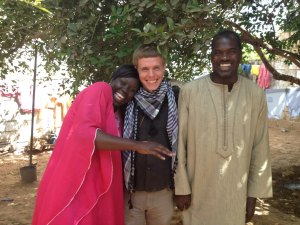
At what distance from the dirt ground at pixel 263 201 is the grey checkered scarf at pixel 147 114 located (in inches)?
98.4

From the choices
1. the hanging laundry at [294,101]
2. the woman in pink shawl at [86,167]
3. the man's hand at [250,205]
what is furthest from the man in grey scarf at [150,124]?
the hanging laundry at [294,101]

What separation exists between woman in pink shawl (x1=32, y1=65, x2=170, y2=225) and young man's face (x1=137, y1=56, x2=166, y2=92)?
0.80ft

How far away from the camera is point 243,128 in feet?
7.41

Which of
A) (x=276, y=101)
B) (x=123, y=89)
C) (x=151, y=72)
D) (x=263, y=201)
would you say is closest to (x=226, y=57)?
(x=151, y=72)

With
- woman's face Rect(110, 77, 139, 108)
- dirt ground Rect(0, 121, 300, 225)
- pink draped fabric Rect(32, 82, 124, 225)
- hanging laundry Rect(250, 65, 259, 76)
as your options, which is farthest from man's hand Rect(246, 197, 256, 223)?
hanging laundry Rect(250, 65, 259, 76)

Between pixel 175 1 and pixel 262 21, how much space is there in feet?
9.19

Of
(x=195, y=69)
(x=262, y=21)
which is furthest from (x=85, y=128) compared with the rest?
(x=262, y=21)

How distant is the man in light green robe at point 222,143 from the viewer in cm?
225

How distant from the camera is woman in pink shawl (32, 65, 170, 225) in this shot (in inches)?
81.2

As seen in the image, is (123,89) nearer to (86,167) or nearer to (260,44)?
(86,167)

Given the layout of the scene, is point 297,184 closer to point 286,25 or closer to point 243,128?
point 286,25

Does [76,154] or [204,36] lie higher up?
[204,36]

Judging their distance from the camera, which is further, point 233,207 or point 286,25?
point 286,25

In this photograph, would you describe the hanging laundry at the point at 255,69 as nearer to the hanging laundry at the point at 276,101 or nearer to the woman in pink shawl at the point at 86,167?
the hanging laundry at the point at 276,101
